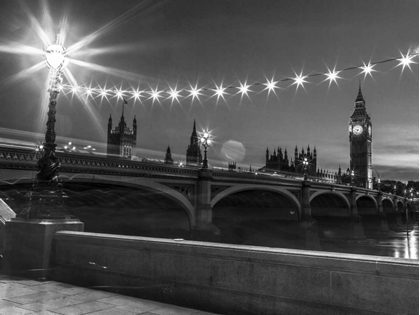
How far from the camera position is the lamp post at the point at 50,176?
10109 millimetres

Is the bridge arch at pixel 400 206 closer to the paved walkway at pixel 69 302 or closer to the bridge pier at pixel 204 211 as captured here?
the bridge pier at pixel 204 211

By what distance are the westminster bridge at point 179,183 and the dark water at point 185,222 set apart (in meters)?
0.60

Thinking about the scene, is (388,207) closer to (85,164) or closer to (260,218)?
(260,218)

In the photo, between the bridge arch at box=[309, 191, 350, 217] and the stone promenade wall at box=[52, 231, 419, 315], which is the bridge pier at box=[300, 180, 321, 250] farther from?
the stone promenade wall at box=[52, 231, 419, 315]

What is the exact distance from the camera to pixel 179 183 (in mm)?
38219

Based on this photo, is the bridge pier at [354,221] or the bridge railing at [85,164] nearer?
the bridge railing at [85,164]

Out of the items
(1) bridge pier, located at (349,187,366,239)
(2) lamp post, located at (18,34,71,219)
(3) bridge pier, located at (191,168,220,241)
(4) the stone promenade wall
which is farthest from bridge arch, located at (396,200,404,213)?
(4) the stone promenade wall

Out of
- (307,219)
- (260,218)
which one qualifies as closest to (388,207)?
(260,218)

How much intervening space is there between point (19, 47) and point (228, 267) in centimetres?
1624

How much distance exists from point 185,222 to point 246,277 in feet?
142

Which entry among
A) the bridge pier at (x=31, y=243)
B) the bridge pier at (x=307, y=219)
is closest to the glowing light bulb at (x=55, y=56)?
the bridge pier at (x=31, y=243)

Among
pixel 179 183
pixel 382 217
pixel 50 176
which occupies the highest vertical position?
pixel 179 183

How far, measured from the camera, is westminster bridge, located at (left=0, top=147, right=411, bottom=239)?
2445 cm

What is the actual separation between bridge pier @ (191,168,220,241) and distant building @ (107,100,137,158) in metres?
84.6
